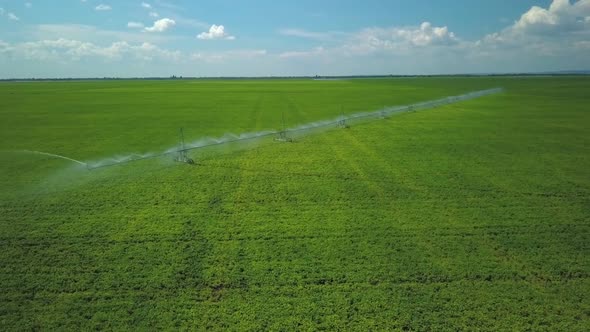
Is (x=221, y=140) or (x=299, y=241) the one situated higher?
(x=221, y=140)

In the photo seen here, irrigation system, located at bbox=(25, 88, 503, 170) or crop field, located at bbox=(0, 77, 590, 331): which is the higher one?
irrigation system, located at bbox=(25, 88, 503, 170)

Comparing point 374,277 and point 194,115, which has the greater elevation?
point 194,115

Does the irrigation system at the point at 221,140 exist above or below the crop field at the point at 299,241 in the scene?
above

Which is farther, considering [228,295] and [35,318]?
[228,295]

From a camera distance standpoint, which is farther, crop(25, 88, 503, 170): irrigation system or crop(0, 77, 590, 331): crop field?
crop(25, 88, 503, 170): irrigation system

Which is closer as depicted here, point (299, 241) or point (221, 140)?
point (299, 241)

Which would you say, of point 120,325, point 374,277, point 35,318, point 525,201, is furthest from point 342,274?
point 525,201

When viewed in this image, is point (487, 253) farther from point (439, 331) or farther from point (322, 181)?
point (322, 181)

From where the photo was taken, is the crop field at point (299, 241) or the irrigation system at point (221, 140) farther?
the irrigation system at point (221, 140)
